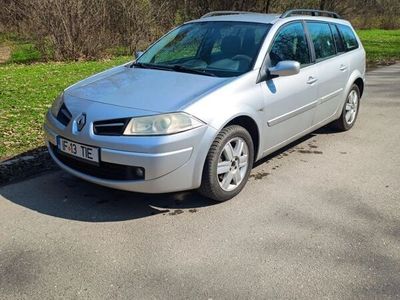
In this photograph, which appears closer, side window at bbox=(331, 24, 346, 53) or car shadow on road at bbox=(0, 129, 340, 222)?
car shadow on road at bbox=(0, 129, 340, 222)

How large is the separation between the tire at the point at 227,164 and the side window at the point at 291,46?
973 millimetres

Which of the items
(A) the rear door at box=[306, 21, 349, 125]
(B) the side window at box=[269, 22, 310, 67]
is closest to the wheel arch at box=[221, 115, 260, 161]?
(B) the side window at box=[269, 22, 310, 67]

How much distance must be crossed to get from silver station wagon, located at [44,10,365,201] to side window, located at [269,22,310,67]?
0.01 meters

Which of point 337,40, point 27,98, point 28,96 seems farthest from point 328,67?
point 28,96

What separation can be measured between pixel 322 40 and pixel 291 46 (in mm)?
866

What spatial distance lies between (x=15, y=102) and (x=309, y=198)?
504 centimetres

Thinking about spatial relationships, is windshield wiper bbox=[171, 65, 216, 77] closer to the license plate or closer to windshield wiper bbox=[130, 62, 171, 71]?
windshield wiper bbox=[130, 62, 171, 71]

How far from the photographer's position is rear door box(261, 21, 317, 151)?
460 centimetres

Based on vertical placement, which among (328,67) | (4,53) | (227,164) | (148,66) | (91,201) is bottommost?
(4,53)

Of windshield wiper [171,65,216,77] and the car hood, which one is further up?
windshield wiper [171,65,216,77]

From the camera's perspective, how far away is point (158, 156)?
3.61m

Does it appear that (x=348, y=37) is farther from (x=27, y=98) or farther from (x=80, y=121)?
(x=27, y=98)

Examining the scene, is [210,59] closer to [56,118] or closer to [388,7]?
[56,118]

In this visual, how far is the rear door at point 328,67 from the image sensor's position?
18.1 feet
